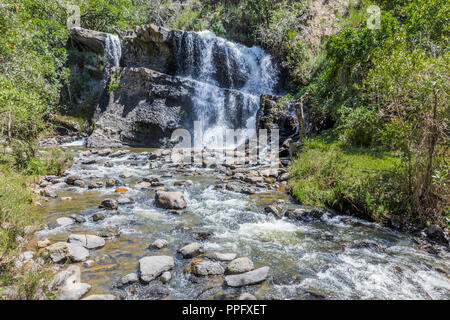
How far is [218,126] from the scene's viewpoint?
1736 centimetres

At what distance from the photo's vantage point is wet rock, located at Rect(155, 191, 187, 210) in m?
6.48

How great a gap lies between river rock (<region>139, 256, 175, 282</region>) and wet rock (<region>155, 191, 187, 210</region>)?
8.15ft

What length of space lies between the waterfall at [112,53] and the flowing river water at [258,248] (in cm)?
1539

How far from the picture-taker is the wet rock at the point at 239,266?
3.79m

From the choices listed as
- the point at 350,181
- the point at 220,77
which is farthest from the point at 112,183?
the point at 220,77

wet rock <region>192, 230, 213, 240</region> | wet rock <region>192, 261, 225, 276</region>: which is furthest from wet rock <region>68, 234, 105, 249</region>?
wet rock <region>192, 261, 225, 276</region>

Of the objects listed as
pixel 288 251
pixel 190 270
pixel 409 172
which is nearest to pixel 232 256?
pixel 190 270

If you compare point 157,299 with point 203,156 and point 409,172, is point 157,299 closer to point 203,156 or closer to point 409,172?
point 409,172

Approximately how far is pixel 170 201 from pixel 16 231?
3.11m

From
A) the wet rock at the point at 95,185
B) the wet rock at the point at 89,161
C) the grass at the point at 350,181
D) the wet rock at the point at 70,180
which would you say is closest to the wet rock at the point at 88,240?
the wet rock at the point at 95,185

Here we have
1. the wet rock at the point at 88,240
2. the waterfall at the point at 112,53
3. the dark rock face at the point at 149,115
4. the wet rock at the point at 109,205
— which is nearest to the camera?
the wet rock at the point at 88,240

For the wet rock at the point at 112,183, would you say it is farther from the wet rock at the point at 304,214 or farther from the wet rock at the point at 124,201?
the wet rock at the point at 304,214

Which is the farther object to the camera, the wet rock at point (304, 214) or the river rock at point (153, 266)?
the wet rock at point (304, 214)

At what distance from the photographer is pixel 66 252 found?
13.2 feet
